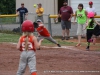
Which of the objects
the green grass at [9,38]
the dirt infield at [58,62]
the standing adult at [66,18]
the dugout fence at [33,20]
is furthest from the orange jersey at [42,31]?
the dugout fence at [33,20]

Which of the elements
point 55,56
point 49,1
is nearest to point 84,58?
point 55,56

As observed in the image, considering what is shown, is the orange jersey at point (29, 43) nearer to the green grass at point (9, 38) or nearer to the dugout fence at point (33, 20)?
the green grass at point (9, 38)

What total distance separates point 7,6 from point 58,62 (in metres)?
31.9

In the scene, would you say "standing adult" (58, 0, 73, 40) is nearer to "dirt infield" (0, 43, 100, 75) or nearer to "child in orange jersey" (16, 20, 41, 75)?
"dirt infield" (0, 43, 100, 75)

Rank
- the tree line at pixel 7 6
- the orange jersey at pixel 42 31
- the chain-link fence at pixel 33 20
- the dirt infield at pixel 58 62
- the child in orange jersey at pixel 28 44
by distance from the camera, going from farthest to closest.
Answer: the tree line at pixel 7 6 → the chain-link fence at pixel 33 20 → the orange jersey at pixel 42 31 → the dirt infield at pixel 58 62 → the child in orange jersey at pixel 28 44

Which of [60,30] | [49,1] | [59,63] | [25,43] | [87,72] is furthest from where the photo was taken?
[49,1]

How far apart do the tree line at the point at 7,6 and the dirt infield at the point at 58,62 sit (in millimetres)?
27103

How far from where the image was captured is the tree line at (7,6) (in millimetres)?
44250

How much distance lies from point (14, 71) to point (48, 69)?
1020 millimetres

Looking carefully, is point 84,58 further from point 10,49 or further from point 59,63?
point 10,49

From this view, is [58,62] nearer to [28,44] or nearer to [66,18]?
[28,44]

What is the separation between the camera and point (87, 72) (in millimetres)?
12523

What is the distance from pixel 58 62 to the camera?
46.3 ft

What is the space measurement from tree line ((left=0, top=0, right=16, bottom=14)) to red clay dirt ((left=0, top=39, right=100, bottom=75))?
1067 inches
